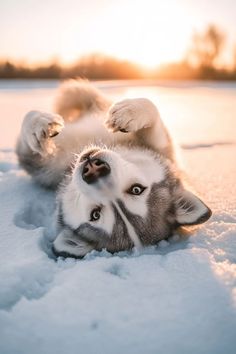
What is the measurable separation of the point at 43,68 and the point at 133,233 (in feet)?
72.7

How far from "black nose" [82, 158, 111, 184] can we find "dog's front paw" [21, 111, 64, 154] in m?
0.64

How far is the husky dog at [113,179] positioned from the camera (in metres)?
2.40

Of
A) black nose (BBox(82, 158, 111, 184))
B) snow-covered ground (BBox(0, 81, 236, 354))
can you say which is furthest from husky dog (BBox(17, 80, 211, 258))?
snow-covered ground (BBox(0, 81, 236, 354))

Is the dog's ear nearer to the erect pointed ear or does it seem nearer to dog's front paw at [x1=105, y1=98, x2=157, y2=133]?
the erect pointed ear

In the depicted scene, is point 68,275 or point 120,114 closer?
point 68,275

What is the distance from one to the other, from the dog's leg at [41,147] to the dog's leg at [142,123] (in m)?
0.41

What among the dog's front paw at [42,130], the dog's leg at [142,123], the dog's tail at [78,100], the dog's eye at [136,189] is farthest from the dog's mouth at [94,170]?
the dog's tail at [78,100]

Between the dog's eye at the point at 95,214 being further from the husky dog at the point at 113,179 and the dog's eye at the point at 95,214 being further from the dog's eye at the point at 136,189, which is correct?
the dog's eye at the point at 136,189

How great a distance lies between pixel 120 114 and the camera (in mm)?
2881

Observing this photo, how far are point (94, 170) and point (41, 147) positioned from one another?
0.76 meters

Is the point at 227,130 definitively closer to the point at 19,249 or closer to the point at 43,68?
the point at 19,249

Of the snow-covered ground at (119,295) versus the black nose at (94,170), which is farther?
the black nose at (94,170)

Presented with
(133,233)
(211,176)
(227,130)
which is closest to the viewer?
(133,233)

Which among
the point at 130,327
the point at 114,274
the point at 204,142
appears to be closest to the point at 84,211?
the point at 114,274
